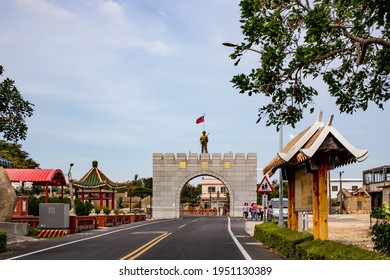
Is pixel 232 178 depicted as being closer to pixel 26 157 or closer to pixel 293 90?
pixel 26 157

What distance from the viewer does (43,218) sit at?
95.2 ft

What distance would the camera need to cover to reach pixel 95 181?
56156 millimetres

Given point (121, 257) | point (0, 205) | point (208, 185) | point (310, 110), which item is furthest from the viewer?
point (208, 185)

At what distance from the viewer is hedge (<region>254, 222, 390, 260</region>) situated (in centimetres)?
1032

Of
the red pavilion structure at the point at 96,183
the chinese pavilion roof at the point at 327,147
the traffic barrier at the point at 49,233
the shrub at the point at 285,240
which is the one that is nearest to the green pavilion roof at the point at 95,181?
the red pavilion structure at the point at 96,183

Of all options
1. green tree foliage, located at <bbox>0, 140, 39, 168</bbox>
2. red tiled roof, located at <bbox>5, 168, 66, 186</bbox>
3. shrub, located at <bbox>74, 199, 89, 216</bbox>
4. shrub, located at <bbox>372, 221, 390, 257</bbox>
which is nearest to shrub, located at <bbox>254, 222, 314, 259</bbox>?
shrub, located at <bbox>372, 221, 390, 257</bbox>

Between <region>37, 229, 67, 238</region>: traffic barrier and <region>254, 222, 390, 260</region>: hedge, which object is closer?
<region>254, 222, 390, 260</region>: hedge

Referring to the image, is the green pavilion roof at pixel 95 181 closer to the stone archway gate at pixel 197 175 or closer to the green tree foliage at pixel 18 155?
the stone archway gate at pixel 197 175

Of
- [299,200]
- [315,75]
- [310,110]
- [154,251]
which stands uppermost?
[315,75]

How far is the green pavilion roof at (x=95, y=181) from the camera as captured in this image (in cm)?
5544

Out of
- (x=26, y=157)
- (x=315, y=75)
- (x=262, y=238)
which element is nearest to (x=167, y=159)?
(x=26, y=157)

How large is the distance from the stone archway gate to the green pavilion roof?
8.94m

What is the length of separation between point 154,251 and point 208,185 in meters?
101

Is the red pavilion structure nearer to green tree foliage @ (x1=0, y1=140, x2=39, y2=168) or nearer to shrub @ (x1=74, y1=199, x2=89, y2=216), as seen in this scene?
shrub @ (x1=74, y1=199, x2=89, y2=216)
